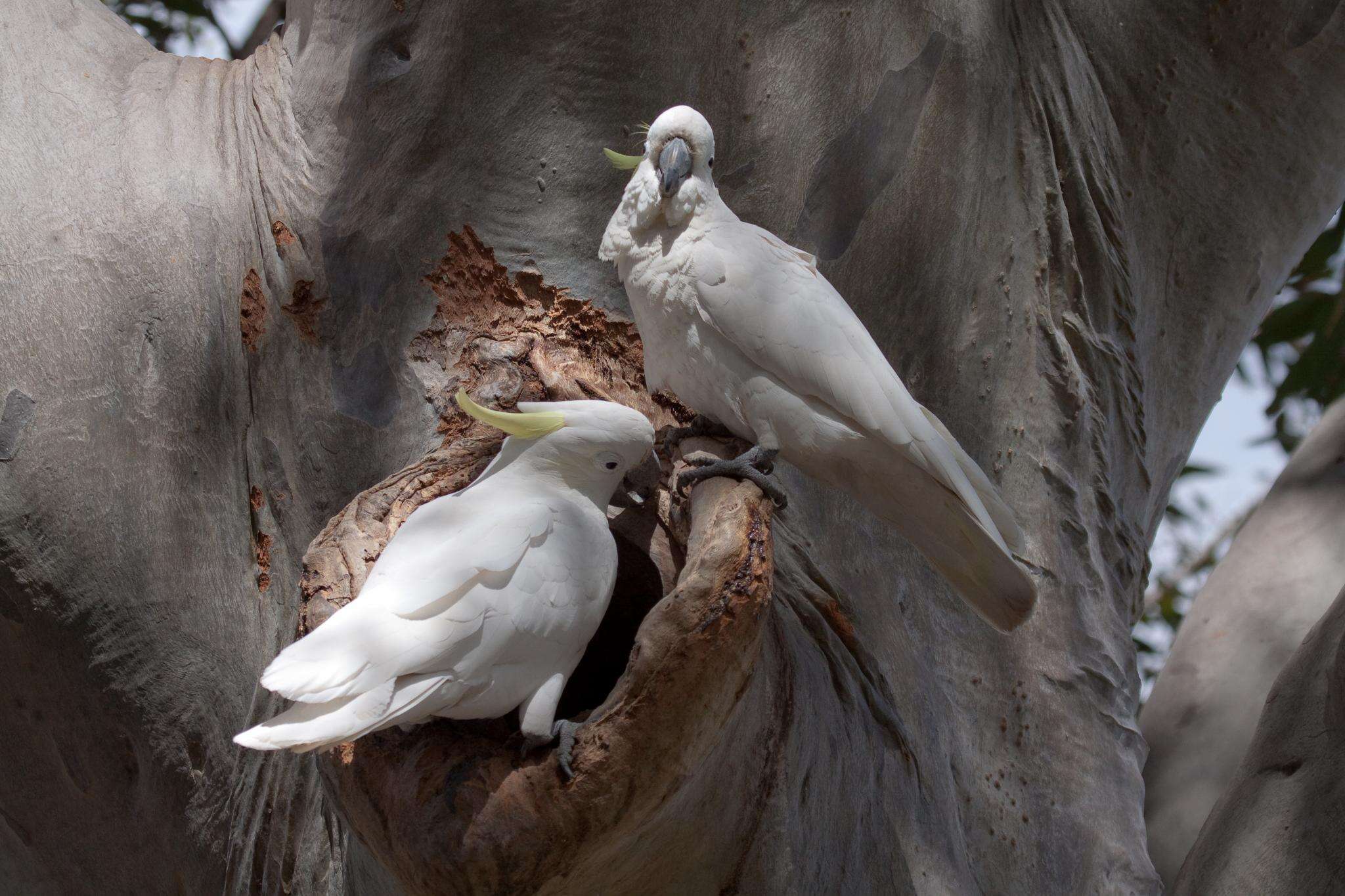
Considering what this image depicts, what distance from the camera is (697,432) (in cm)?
181

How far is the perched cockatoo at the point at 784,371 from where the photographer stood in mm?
1616

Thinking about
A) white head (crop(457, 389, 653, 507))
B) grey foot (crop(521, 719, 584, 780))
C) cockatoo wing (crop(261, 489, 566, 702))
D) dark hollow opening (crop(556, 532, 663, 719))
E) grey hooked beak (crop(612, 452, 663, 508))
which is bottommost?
dark hollow opening (crop(556, 532, 663, 719))

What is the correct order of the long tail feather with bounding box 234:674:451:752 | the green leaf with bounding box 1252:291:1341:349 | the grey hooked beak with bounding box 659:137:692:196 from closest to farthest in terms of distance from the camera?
the long tail feather with bounding box 234:674:451:752, the grey hooked beak with bounding box 659:137:692:196, the green leaf with bounding box 1252:291:1341:349

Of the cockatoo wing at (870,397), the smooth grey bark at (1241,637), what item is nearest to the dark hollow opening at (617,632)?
the cockatoo wing at (870,397)

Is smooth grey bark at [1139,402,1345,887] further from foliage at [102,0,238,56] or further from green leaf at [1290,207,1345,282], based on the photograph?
foliage at [102,0,238,56]

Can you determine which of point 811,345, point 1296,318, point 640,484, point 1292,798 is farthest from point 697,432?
point 1296,318

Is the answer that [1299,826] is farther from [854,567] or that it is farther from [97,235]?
[97,235]

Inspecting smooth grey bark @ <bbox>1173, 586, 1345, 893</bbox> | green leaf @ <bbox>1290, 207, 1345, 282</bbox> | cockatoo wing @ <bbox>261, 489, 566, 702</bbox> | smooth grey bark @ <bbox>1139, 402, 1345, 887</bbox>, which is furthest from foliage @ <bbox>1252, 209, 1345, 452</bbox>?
cockatoo wing @ <bbox>261, 489, 566, 702</bbox>

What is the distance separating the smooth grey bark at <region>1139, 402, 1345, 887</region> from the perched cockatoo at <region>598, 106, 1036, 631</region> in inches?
38.4

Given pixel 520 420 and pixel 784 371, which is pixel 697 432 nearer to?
pixel 784 371

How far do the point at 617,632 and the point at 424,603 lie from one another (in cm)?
67

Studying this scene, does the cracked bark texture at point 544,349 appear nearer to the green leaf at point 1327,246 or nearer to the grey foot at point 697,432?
the grey foot at point 697,432

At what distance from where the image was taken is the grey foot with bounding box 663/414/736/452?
5.87 ft

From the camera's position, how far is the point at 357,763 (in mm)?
1302
